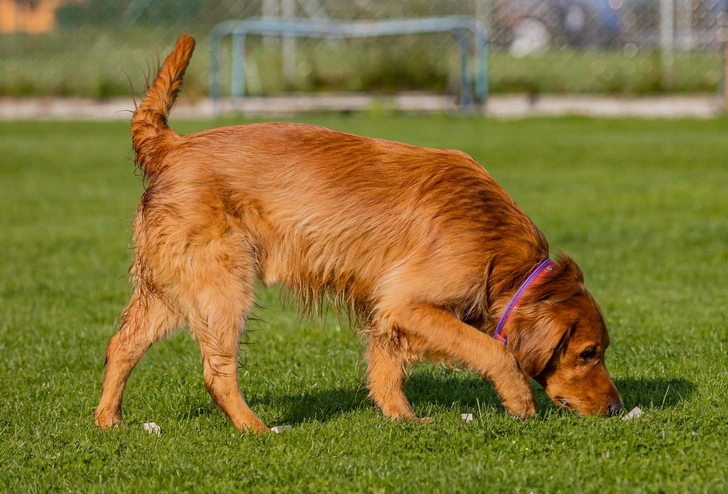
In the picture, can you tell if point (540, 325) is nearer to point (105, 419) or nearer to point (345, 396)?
point (345, 396)

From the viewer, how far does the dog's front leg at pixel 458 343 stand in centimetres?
441

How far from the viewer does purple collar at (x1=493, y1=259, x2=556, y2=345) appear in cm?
454

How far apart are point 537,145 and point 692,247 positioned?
8.23 metres

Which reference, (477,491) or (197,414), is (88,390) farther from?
(477,491)

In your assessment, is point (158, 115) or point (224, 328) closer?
point (224, 328)

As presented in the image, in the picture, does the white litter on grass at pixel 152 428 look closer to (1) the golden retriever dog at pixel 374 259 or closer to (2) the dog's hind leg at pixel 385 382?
(1) the golden retriever dog at pixel 374 259

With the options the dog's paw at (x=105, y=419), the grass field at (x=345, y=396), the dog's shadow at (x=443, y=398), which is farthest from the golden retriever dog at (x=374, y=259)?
the dog's paw at (x=105, y=419)

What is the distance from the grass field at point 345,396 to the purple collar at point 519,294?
38cm

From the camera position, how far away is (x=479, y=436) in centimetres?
433

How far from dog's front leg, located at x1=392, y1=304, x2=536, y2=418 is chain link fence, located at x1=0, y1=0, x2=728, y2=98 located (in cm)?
1681

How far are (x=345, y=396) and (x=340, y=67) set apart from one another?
19260 mm

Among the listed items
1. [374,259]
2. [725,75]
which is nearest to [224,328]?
[374,259]

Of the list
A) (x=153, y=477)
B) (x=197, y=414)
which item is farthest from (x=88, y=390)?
(x=153, y=477)

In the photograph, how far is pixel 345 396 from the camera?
17.5ft
